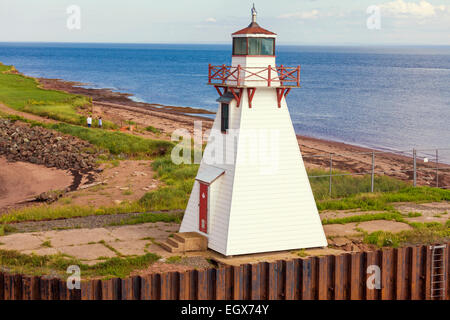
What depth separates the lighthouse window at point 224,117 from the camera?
22688 millimetres

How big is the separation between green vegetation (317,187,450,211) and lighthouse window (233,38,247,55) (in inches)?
409

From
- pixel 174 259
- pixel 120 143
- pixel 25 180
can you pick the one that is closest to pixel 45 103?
pixel 120 143

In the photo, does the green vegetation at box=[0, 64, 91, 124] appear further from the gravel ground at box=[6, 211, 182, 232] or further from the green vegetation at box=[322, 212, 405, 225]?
the green vegetation at box=[322, 212, 405, 225]

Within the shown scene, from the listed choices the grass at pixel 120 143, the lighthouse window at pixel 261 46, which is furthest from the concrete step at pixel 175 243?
the grass at pixel 120 143

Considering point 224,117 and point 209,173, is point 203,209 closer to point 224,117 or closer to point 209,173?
point 209,173

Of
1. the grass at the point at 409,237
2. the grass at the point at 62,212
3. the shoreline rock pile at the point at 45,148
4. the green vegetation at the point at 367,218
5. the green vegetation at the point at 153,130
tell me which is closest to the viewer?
the grass at the point at 409,237

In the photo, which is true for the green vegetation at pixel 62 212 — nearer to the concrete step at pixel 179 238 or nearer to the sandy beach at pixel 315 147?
the concrete step at pixel 179 238

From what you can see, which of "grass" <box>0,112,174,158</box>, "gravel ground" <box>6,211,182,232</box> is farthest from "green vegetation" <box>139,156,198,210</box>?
"grass" <box>0,112,174,158</box>

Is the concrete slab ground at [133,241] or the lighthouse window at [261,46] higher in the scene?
the lighthouse window at [261,46]

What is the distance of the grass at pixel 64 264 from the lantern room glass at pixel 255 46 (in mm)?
7724

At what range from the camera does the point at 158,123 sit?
75.7m

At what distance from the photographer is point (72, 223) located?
88.4 ft
